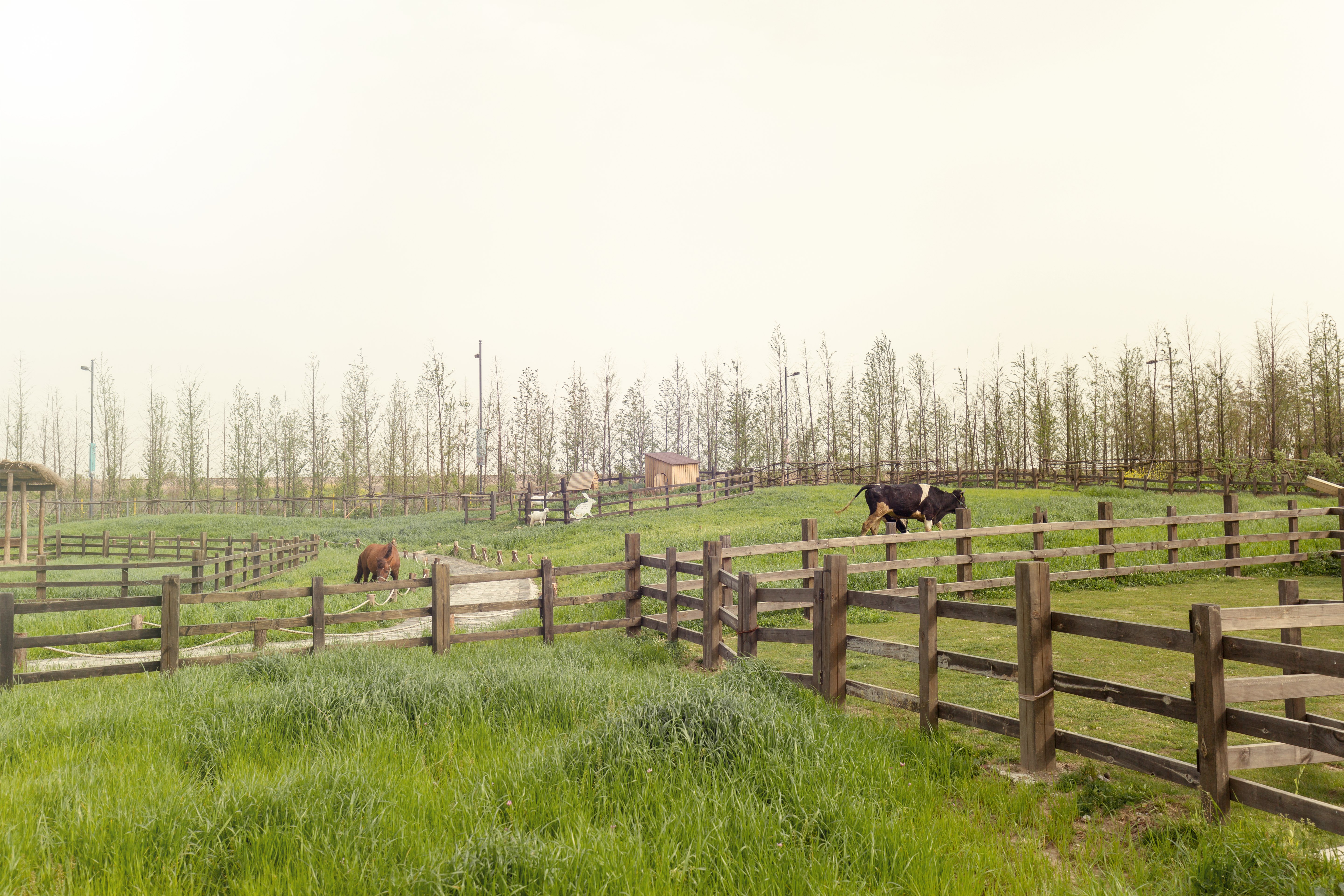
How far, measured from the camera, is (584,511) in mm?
33938

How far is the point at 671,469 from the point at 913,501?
28.3 meters

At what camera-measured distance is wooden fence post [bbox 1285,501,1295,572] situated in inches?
526

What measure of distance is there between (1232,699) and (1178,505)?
27.1m

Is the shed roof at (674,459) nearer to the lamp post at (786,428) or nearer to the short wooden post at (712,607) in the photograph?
the lamp post at (786,428)

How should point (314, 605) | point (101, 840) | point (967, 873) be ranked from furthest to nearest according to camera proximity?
Result: point (314, 605) → point (101, 840) → point (967, 873)

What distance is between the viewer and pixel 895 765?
431 centimetres

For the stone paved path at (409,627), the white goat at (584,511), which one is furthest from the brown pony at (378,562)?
the white goat at (584,511)

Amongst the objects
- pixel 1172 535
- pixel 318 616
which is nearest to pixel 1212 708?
pixel 318 616

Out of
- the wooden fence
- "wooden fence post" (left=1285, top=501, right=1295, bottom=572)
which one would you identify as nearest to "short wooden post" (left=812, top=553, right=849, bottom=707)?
"wooden fence post" (left=1285, top=501, right=1295, bottom=572)

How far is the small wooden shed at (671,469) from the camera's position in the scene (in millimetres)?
47375

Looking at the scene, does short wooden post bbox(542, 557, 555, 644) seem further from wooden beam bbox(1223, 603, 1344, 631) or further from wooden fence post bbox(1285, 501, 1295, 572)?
wooden fence post bbox(1285, 501, 1295, 572)

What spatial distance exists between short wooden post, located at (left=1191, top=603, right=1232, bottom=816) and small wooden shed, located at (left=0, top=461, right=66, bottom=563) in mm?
22150

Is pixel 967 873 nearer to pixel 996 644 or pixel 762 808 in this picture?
pixel 762 808

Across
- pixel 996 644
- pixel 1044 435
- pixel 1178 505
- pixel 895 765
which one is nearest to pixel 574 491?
pixel 1178 505
